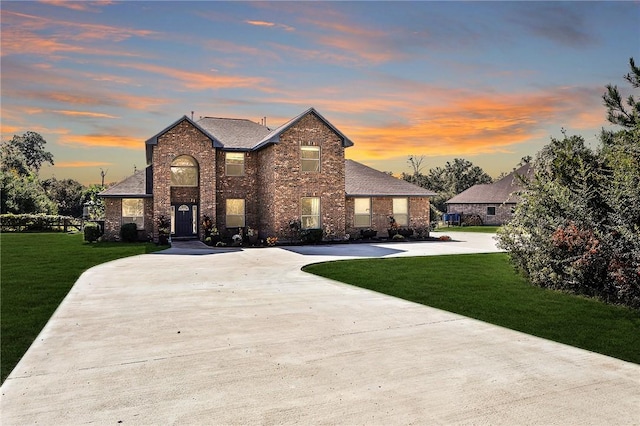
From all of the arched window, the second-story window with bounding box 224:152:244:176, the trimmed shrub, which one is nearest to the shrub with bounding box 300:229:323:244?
the second-story window with bounding box 224:152:244:176

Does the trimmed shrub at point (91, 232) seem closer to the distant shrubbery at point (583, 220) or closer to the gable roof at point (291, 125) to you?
the gable roof at point (291, 125)

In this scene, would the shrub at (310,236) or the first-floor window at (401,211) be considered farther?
the first-floor window at (401,211)

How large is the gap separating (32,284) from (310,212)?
52.5 feet

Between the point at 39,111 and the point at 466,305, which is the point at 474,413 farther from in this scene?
the point at 39,111

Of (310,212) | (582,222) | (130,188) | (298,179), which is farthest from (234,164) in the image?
(582,222)

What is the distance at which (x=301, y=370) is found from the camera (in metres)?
5.12

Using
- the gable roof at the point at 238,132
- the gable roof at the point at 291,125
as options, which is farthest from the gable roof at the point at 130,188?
the gable roof at the point at 291,125

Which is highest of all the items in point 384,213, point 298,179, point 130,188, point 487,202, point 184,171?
point 184,171

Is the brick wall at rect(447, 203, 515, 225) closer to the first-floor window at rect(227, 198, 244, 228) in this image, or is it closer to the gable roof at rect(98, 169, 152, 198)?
the first-floor window at rect(227, 198, 244, 228)

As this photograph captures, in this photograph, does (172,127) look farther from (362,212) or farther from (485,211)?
(485,211)

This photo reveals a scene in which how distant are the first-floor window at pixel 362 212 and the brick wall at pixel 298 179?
60.4 inches

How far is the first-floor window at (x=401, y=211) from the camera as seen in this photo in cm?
2896

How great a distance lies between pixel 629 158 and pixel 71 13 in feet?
58.5

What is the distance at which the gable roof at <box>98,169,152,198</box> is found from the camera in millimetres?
25859
